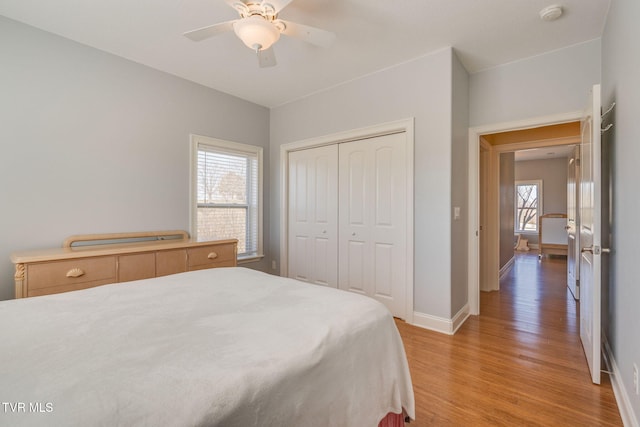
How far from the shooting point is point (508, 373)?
210 cm

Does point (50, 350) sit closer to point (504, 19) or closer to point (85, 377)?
point (85, 377)

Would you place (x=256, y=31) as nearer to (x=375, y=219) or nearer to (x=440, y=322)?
(x=375, y=219)

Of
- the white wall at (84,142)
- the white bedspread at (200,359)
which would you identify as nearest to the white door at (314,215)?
the white wall at (84,142)

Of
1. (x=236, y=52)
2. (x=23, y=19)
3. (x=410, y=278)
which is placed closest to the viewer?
(x=23, y=19)

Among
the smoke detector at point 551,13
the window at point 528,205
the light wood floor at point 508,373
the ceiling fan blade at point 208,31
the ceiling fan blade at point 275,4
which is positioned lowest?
the light wood floor at point 508,373

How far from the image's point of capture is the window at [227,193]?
354 cm

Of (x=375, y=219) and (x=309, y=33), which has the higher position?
(x=309, y=33)

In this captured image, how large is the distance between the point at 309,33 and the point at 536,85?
2365 millimetres

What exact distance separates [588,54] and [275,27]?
9.22 feet

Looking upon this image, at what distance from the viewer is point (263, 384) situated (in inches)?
32.3

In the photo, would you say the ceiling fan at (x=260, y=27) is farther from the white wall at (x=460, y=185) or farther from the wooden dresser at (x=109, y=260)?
the wooden dresser at (x=109, y=260)

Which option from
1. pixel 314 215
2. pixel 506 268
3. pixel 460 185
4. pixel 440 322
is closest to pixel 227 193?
pixel 314 215

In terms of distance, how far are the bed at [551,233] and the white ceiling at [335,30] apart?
609 cm

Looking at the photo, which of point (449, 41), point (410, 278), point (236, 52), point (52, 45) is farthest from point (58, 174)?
point (449, 41)
